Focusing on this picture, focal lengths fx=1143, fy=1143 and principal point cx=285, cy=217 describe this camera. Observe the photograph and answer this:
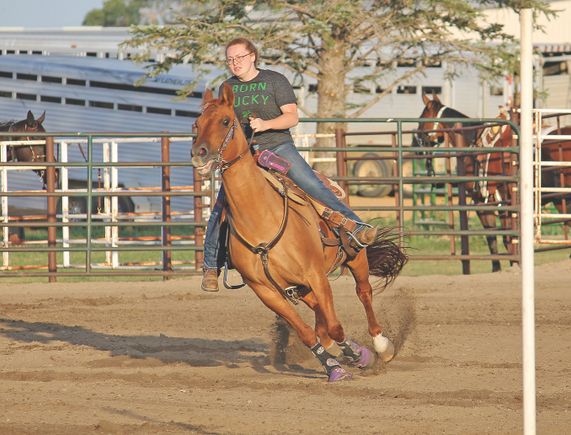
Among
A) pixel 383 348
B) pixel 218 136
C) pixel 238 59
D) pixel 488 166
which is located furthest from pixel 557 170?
pixel 218 136

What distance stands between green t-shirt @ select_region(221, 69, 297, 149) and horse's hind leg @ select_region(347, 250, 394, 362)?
1.39m

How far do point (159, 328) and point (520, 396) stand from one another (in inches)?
172

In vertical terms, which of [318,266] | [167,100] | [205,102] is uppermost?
[167,100]

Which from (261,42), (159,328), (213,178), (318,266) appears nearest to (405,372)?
(318,266)

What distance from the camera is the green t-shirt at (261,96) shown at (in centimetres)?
705

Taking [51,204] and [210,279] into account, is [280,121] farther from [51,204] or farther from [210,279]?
[51,204]

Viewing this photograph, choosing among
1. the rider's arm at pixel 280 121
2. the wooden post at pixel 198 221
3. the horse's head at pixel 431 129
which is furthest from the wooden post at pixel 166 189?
the rider's arm at pixel 280 121

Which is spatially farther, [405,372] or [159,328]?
[159,328]

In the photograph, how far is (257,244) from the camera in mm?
6773

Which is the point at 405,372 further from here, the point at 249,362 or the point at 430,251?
the point at 430,251

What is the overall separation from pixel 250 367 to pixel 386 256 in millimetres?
1324

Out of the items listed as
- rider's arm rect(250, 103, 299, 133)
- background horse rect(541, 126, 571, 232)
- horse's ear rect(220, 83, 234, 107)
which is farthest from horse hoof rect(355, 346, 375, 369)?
background horse rect(541, 126, 571, 232)

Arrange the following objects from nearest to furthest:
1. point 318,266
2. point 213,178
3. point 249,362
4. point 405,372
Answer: point 318,266 → point 405,372 → point 249,362 → point 213,178

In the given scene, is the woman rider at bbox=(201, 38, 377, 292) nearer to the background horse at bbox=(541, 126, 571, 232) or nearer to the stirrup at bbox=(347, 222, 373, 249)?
the stirrup at bbox=(347, 222, 373, 249)
